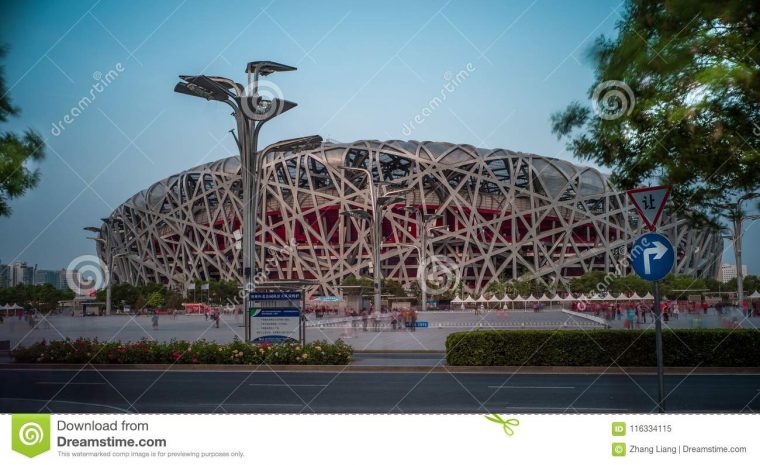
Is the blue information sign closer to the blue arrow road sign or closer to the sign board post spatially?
the sign board post

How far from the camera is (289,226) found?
73.3 meters

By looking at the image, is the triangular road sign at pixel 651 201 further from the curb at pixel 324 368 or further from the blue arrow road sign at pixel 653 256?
the curb at pixel 324 368

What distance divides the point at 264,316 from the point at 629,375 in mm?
8147

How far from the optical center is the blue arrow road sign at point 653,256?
17.3ft

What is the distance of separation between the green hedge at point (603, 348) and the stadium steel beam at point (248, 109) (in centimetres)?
561

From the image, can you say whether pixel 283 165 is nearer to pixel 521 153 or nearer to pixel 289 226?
pixel 289 226

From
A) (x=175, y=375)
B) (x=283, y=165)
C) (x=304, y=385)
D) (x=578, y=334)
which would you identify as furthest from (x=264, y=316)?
(x=283, y=165)

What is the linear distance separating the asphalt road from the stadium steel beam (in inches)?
147

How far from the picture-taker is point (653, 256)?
5.30 metres

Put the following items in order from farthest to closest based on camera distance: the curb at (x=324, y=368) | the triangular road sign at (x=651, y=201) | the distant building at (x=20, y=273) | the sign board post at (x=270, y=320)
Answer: the sign board post at (x=270, y=320), the curb at (x=324, y=368), the distant building at (x=20, y=273), the triangular road sign at (x=651, y=201)

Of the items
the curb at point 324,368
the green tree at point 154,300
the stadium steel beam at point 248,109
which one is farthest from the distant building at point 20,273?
the green tree at point 154,300

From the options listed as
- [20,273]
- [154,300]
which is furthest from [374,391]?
[154,300]

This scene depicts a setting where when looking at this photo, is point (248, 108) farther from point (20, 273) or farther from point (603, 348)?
point (603, 348)

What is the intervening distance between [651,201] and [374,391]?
6.47 metres
